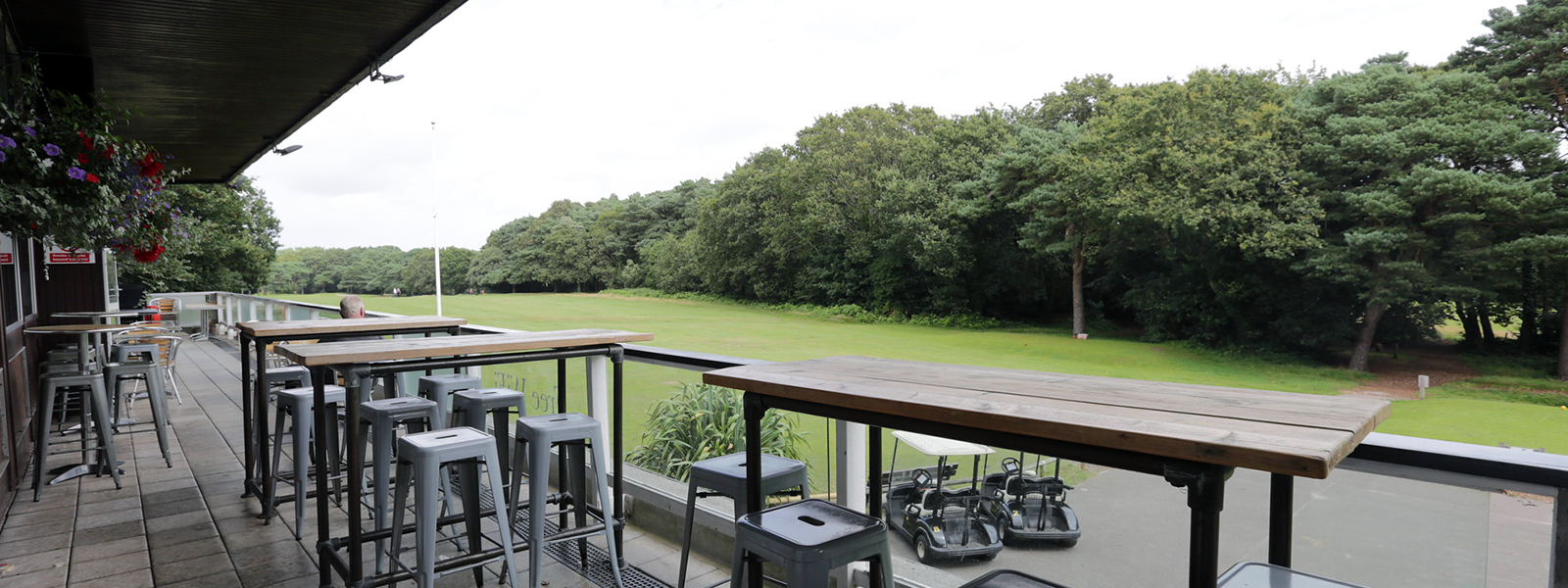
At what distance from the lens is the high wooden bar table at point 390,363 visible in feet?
8.20

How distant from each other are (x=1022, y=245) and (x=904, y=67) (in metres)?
46.5

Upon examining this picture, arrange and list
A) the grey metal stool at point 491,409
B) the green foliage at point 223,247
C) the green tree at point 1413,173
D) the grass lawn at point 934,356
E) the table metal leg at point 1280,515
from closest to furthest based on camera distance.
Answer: the table metal leg at point 1280,515
the grey metal stool at point 491,409
the grass lawn at point 934,356
the green foliage at point 223,247
the green tree at point 1413,173

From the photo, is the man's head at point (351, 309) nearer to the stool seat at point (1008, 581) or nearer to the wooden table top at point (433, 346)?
the wooden table top at point (433, 346)

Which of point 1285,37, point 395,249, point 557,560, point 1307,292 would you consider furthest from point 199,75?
point 395,249

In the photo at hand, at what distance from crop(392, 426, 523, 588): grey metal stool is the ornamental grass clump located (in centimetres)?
154

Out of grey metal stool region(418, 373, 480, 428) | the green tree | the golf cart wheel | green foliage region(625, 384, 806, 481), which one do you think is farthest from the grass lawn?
the green tree

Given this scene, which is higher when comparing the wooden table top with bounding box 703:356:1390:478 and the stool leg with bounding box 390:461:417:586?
the wooden table top with bounding box 703:356:1390:478

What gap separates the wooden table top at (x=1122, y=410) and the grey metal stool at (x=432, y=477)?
3.12 feet

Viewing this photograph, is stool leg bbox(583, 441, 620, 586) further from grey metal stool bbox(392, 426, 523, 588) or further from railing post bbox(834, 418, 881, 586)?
railing post bbox(834, 418, 881, 586)

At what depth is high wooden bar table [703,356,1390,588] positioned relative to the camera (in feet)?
3.58

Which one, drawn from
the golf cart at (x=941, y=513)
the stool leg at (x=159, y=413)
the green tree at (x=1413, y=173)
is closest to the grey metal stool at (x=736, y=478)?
the golf cart at (x=941, y=513)

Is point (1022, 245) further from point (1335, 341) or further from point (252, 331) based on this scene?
point (252, 331)

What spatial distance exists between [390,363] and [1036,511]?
119 inches

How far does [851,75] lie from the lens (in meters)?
75.3
